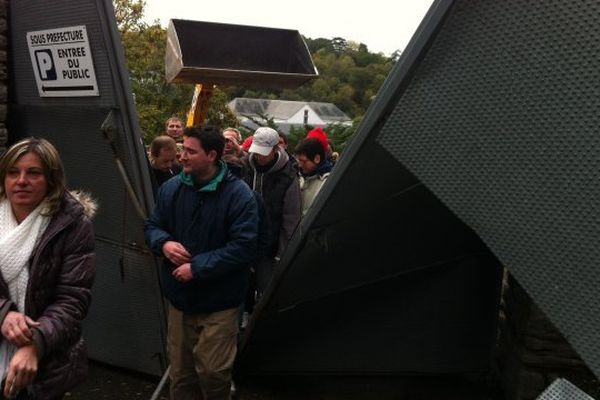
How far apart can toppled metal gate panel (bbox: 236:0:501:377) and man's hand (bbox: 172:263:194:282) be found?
0.60m

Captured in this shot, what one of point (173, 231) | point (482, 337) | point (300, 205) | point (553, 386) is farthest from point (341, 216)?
point (482, 337)

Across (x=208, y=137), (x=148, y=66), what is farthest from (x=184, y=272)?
(x=148, y=66)

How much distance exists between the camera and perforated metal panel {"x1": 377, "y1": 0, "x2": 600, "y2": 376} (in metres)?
2.19

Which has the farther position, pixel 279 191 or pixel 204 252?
pixel 279 191

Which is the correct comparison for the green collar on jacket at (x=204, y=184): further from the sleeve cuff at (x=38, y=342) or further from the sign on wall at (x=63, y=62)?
the sleeve cuff at (x=38, y=342)

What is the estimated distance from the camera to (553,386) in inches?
90.6

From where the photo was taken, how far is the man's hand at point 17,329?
253 cm

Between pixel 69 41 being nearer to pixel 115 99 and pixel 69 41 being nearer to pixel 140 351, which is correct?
pixel 115 99

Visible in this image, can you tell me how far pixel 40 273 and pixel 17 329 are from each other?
0.81 feet

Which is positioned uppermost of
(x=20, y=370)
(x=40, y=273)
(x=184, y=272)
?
(x=40, y=273)

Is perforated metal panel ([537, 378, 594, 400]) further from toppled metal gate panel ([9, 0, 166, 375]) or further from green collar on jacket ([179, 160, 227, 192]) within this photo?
toppled metal gate panel ([9, 0, 166, 375])

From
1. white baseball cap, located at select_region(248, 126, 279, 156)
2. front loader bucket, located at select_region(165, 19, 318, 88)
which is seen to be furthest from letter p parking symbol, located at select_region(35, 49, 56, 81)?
front loader bucket, located at select_region(165, 19, 318, 88)

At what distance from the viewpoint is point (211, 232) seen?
144 inches

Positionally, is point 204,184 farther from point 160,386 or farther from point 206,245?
point 160,386
